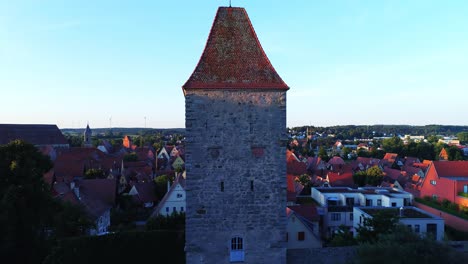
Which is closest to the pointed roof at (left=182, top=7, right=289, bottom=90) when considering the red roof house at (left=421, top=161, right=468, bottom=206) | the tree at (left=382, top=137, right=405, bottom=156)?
the red roof house at (left=421, top=161, right=468, bottom=206)

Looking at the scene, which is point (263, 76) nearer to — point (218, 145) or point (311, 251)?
point (218, 145)

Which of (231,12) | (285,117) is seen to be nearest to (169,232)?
(285,117)

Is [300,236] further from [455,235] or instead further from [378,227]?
[455,235]

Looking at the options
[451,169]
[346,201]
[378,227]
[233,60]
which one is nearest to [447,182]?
[451,169]

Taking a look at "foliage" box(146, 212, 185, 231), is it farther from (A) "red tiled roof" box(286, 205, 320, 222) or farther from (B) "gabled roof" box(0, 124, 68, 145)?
(B) "gabled roof" box(0, 124, 68, 145)

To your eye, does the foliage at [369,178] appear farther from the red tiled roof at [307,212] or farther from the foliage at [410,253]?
the foliage at [410,253]

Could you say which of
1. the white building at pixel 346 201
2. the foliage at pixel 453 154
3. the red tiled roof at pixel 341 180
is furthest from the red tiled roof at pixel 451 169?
the foliage at pixel 453 154
